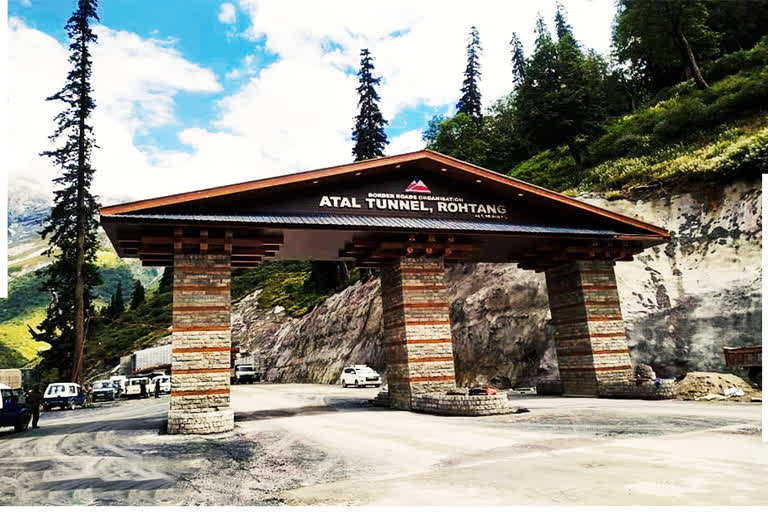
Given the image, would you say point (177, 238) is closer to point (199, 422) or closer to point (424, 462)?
point (199, 422)

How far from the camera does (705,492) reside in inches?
234

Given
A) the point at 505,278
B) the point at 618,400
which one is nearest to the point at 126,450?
the point at 618,400

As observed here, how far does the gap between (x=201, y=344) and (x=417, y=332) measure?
710 cm

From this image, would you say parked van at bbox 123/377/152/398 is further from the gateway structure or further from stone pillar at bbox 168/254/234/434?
stone pillar at bbox 168/254/234/434

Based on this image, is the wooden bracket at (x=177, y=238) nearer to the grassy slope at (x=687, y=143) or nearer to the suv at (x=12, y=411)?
the suv at (x=12, y=411)

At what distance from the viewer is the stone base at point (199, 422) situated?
45.7ft

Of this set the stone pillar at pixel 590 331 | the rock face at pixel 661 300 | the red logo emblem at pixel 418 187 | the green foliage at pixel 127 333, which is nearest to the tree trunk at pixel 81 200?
the rock face at pixel 661 300

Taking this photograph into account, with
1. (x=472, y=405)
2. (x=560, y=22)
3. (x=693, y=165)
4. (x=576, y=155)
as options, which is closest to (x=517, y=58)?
(x=560, y=22)

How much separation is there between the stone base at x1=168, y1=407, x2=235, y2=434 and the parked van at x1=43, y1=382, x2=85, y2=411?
2358 centimetres

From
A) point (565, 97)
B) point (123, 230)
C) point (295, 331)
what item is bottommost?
point (295, 331)

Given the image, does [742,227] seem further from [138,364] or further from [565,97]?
[138,364]

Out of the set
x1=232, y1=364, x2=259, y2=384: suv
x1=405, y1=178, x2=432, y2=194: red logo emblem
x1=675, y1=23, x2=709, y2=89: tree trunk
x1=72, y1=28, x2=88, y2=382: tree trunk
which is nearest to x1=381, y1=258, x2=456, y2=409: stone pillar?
x1=405, y1=178, x2=432, y2=194: red logo emblem

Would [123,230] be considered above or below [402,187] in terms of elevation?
below

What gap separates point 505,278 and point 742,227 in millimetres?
12312
